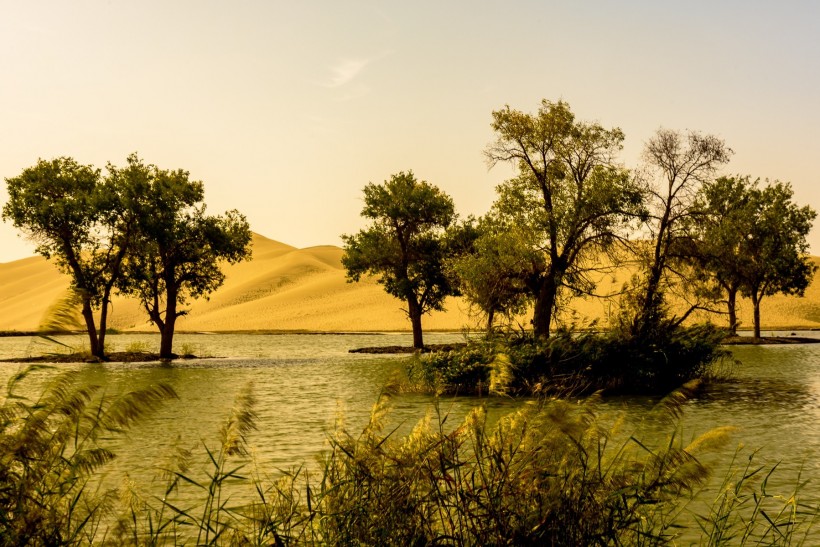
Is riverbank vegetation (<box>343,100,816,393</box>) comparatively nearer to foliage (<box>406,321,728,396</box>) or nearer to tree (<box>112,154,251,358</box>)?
foliage (<box>406,321,728,396</box>)

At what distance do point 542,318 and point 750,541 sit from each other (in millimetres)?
29786

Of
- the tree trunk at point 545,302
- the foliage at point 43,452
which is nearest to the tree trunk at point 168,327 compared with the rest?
the tree trunk at point 545,302

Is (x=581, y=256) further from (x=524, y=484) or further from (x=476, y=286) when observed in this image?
(x=524, y=484)

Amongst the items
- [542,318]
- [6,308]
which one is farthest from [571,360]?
[6,308]

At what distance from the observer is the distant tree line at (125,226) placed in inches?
1911

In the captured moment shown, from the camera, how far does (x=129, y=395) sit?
17.0ft

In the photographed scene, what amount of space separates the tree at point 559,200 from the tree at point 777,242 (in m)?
32.1

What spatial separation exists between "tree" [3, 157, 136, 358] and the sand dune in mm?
45106

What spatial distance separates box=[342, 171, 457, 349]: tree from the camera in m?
59.3

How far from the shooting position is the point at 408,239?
60375 millimetres

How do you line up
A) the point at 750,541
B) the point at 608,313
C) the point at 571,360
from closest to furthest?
the point at 750,541, the point at 571,360, the point at 608,313

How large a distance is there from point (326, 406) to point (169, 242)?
2699cm

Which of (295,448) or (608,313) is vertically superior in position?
(608,313)

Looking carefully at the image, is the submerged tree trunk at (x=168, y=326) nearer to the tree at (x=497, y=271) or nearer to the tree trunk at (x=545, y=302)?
the tree at (x=497, y=271)
